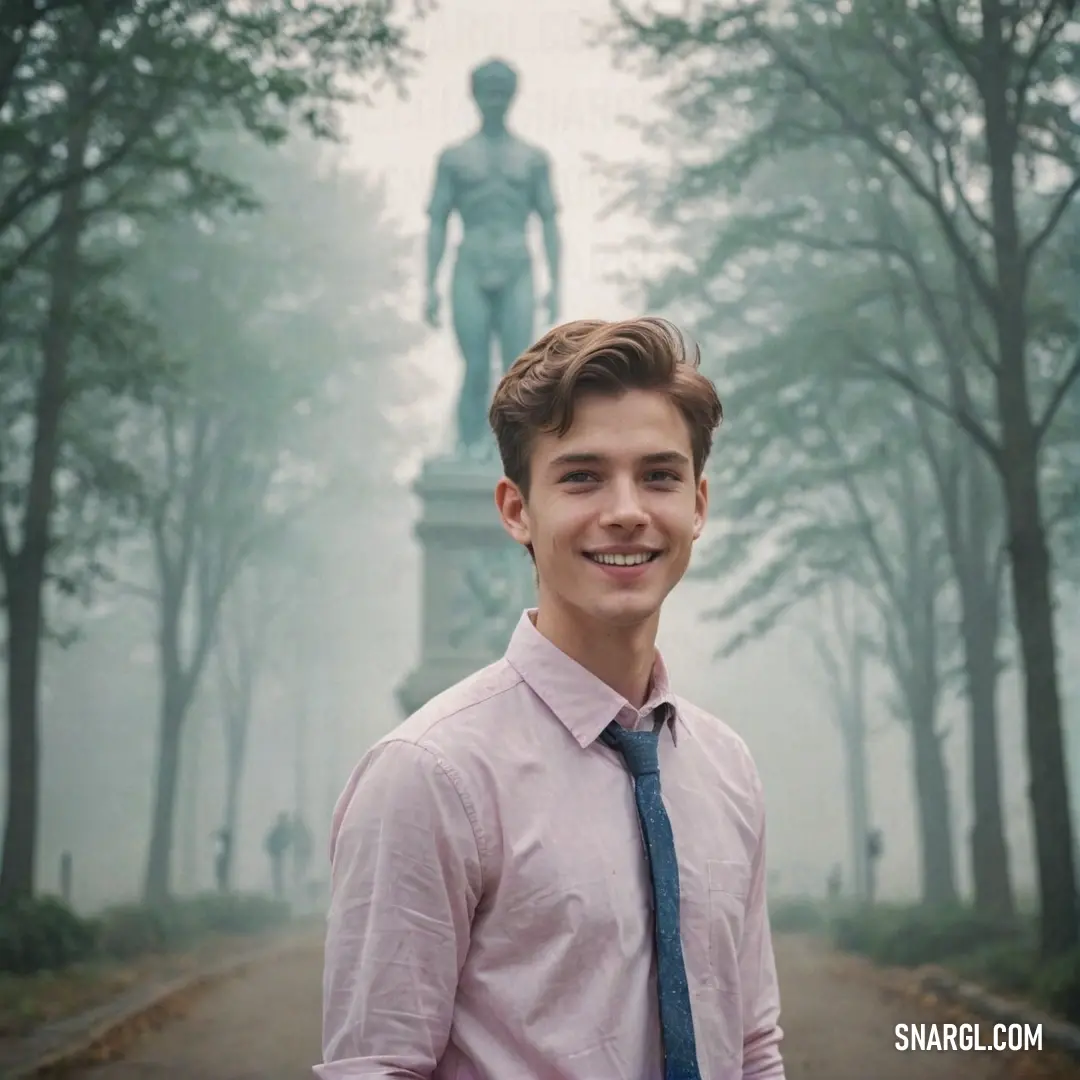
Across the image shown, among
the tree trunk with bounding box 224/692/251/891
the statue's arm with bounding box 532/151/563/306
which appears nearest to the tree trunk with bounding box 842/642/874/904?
the tree trunk with bounding box 224/692/251/891

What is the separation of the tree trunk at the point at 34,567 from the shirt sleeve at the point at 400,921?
5.36m

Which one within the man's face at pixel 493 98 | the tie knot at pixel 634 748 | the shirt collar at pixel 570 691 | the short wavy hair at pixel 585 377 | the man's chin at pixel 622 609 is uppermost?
the man's face at pixel 493 98

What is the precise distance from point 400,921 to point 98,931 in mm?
5439

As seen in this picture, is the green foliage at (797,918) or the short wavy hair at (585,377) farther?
the green foliage at (797,918)

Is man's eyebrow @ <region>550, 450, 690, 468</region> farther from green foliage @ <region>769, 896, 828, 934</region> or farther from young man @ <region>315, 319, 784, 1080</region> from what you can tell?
green foliage @ <region>769, 896, 828, 934</region>

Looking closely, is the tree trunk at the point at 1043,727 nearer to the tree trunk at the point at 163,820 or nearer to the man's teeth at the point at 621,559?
the man's teeth at the point at 621,559

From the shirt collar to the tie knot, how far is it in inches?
0.7

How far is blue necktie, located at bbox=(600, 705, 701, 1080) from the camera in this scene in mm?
1275

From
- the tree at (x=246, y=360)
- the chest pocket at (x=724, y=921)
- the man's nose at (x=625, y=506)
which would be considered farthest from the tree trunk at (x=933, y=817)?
the man's nose at (x=625, y=506)

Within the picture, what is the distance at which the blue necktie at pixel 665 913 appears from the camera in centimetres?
128

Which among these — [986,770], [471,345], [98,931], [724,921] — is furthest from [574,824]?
[986,770]

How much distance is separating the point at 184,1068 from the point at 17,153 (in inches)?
162

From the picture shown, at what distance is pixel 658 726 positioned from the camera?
4.74ft

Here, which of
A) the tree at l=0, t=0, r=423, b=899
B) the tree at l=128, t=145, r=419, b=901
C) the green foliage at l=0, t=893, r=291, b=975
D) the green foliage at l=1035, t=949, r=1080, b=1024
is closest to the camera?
the green foliage at l=1035, t=949, r=1080, b=1024
